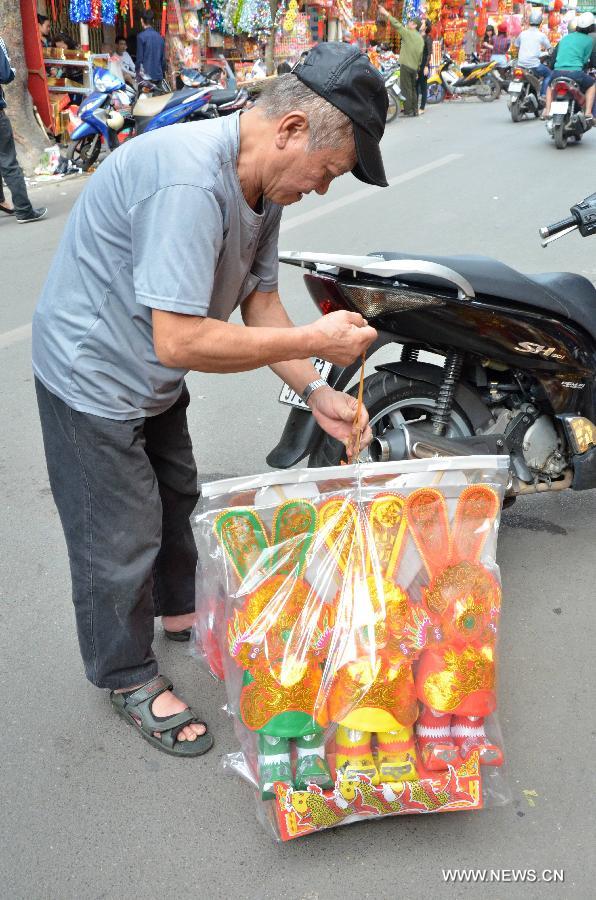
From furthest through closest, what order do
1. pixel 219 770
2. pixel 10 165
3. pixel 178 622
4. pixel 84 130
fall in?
pixel 84 130, pixel 10 165, pixel 178 622, pixel 219 770

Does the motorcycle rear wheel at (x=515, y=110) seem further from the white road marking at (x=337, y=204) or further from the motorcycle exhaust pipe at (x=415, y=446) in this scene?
the motorcycle exhaust pipe at (x=415, y=446)

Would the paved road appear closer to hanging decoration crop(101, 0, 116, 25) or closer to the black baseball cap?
the black baseball cap

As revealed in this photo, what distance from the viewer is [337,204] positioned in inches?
324

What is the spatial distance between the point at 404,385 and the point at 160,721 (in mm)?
1357

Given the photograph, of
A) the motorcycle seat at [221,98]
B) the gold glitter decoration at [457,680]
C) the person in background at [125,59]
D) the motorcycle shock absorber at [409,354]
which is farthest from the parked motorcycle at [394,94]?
the gold glitter decoration at [457,680]

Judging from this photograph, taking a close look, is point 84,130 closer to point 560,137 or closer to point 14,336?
point 14,336

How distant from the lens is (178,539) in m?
2.40

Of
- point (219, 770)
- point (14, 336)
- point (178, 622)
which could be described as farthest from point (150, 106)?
point (219, 770)

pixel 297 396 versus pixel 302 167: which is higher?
pixel 302 167

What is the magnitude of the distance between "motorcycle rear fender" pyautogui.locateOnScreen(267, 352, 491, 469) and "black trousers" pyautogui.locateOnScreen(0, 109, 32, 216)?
5.92m

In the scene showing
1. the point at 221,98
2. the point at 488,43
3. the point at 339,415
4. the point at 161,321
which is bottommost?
the point at 488,43

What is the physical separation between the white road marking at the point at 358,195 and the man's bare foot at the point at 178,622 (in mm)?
4212

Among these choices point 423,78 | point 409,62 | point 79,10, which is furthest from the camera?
point 423,78

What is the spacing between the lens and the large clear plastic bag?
1818 millimetres
